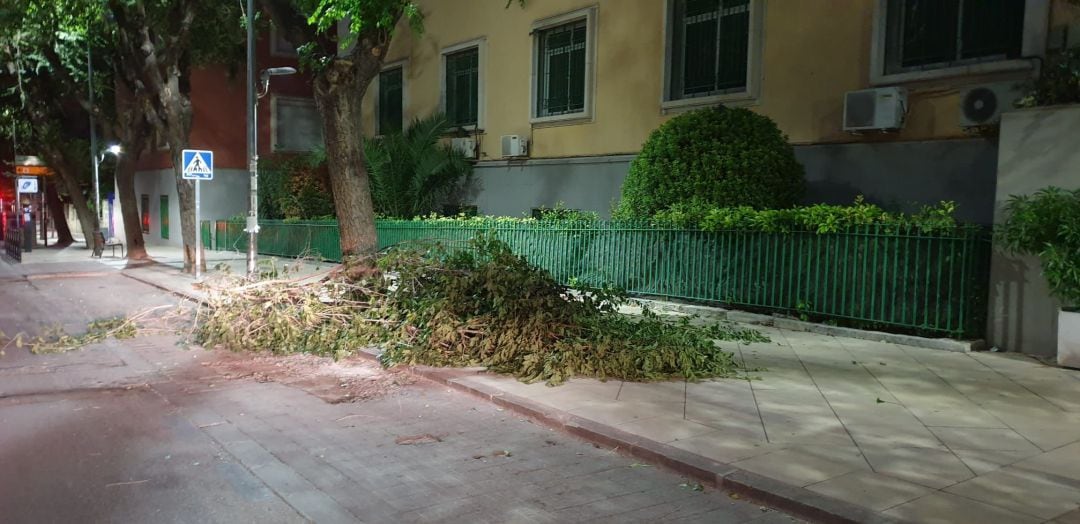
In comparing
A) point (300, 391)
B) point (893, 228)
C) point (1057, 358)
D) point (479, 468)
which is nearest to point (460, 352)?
point (300, 391)

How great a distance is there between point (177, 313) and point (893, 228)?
10279 mm

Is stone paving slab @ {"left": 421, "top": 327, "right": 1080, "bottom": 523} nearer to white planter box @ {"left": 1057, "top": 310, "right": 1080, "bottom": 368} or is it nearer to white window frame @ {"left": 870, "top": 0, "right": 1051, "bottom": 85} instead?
white planter box @ {"left": 1057, "top": 310, "right": 1080, "bottom": 368}

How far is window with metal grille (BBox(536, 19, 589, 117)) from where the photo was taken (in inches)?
709

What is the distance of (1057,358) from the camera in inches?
324

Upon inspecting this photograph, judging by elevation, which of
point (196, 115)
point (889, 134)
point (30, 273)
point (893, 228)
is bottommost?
point (30, 273)

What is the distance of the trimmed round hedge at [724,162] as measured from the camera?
1206 centimetres

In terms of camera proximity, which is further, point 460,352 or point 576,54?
point 576,54

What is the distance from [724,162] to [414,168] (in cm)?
1100

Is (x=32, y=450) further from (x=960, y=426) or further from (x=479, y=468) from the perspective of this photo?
(x=960, y=426)

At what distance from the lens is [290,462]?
17.6 ft

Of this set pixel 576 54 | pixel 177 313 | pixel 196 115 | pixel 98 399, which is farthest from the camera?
pixel 196 115

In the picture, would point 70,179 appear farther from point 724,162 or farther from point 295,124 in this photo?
point 724,162

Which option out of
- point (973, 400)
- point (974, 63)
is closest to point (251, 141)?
point (974, 63)

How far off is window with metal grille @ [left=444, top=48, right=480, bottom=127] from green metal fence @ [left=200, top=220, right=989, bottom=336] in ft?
22.5
